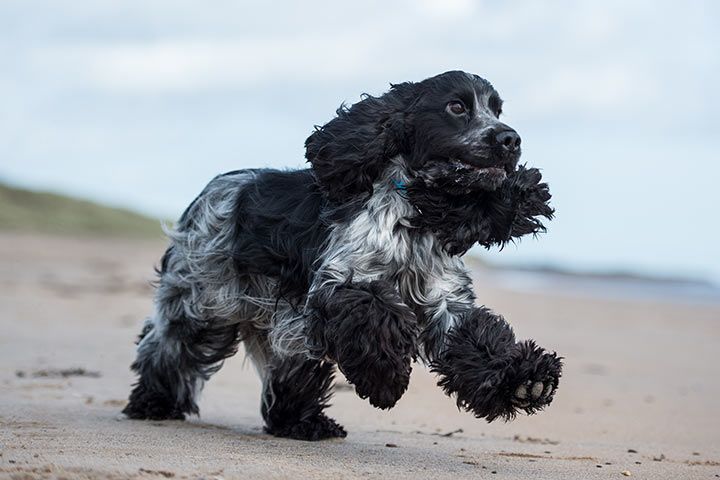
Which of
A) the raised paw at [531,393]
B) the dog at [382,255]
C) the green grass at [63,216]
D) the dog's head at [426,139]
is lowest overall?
the raised paw at [531,393]

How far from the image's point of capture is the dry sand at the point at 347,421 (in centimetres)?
471

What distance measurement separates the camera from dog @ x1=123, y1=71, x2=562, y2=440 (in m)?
4.97

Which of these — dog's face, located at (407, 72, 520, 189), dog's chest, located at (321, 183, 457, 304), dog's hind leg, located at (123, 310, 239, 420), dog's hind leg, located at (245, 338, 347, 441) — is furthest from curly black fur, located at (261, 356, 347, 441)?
dog's face, located at (407, 72, 520, 189)

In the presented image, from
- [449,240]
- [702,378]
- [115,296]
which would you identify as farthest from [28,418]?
[115,296]

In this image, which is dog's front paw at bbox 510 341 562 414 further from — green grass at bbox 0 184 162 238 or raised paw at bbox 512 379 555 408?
green grass at bbox 0 184 162 238

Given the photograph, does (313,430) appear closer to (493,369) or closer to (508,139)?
(493,369)

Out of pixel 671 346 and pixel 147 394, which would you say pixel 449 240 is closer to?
pixel 147 394

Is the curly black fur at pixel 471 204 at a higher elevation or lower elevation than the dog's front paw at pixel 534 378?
higher

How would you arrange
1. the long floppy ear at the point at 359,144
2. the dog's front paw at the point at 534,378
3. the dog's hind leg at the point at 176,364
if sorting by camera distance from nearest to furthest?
the dog's front paw at the point at 534,378
the long floppy ear at the point at 359,144
the dog's hind leg at the point at 176,364

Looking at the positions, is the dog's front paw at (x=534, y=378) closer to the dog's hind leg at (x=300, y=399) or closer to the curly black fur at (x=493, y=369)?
the curly black fur at (x=493, y=369)

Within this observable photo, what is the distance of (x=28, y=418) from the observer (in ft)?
18.7

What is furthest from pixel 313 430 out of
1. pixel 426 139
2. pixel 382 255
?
pixel 426 139

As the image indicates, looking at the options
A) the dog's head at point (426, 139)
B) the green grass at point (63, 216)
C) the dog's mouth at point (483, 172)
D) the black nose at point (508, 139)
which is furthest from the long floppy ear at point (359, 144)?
the green grass at point (63, 216)

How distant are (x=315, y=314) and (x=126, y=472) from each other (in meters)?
1.25
